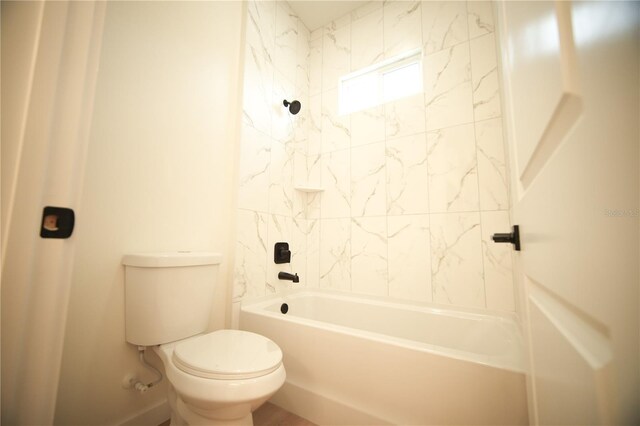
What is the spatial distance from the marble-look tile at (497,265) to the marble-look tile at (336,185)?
97cm

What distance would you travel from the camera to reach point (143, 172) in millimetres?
1245

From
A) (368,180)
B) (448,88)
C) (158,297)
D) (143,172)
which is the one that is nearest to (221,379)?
(158,297)

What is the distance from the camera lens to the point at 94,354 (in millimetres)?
1042

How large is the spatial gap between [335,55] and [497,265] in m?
2.19

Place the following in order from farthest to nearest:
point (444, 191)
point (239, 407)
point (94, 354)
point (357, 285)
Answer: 1. point (357, 285)
2. point (444, 191)
3. point (94, 354)
4. point (239, 407)

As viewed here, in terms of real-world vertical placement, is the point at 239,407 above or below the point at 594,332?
below

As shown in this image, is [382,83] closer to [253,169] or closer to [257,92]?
[257,92]

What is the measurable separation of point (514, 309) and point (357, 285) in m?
0.98

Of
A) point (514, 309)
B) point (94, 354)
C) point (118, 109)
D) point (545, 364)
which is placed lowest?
point (94, 354)

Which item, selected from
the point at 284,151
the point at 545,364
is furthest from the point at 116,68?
the point at 545,364

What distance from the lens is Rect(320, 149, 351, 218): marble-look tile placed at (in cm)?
209

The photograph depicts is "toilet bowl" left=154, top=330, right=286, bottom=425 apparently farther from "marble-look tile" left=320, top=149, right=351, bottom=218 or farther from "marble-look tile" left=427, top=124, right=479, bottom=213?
"marble-look tile" left=427, top=124, right=479, bottom=213

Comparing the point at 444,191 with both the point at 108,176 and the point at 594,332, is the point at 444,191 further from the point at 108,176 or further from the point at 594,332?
the point at 108,176

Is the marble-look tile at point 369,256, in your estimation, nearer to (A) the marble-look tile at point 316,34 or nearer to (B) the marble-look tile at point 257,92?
(B) the marble-look tile at point 257,92
